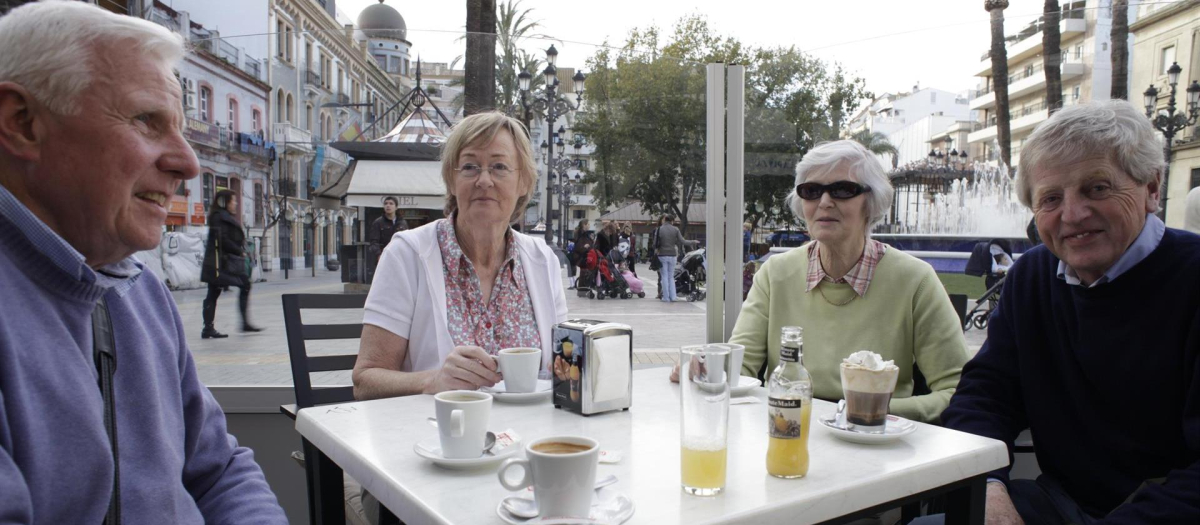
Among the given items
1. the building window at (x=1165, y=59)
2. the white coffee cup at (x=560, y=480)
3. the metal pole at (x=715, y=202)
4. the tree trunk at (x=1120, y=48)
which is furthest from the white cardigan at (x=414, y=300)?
the building window at (x=1165, y=59)

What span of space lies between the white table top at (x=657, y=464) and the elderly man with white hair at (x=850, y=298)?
446 millimetres

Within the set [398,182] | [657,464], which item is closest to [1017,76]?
[398,182]

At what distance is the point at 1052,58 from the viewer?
15.9 ft

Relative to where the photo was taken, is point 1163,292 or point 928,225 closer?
point 1163,292

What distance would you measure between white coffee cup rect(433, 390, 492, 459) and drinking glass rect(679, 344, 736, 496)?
356mm

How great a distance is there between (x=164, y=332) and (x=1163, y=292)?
6.37 ft

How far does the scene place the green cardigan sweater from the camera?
82.4 inches

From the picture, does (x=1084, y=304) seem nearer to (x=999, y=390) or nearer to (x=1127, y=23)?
(x=999, y=390)

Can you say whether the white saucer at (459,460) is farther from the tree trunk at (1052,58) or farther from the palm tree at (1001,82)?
the tree trunk at (1052,58)

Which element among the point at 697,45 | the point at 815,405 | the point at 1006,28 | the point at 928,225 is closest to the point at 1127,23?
the point at 1006,28

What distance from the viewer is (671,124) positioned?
3697 millimetres

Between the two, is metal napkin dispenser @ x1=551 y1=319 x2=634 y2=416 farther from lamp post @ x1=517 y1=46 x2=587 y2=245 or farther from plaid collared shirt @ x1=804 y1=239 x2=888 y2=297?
lamp post @ x1=517 y1=46 x2=587 y2=245

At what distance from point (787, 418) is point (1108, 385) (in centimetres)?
88

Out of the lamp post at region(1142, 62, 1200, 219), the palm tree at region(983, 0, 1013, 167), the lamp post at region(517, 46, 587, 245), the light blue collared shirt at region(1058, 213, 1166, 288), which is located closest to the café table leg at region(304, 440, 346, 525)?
the light blue collared shirt at region(1058, 213, 1166, 288)
